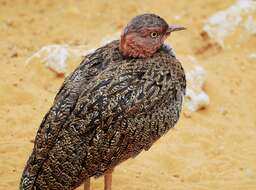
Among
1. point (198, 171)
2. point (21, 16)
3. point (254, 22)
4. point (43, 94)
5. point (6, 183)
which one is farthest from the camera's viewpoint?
point (21, 16)

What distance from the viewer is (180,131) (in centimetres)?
800

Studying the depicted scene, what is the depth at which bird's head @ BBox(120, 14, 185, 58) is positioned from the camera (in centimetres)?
586

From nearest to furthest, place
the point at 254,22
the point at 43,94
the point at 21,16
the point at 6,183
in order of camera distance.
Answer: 1. the point at 6,183
2. the point at 43,94
3. the point at 254,22
4. the point at 21,16

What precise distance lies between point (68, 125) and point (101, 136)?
29 cm

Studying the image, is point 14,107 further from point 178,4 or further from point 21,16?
point 178,4

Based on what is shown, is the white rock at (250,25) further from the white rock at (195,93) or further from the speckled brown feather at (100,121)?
the speckled brown feather at (100,121)

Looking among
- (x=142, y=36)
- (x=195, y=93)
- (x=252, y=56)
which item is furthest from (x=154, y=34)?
(x=252, y=56)

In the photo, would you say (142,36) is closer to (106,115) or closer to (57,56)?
(106,115)

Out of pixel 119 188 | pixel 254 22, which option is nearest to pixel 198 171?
pixel 119 188

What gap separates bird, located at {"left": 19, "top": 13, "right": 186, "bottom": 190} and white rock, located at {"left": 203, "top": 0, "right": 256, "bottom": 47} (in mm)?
4297

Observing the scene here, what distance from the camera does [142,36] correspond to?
233 inches

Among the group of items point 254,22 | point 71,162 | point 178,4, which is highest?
point 178,4

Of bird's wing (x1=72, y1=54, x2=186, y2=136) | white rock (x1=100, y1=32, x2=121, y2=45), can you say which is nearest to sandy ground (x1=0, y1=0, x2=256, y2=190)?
white rock (x1=100, y1=32, x2=121, y2=45)

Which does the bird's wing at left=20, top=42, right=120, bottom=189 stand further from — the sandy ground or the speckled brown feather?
the sandy ground
